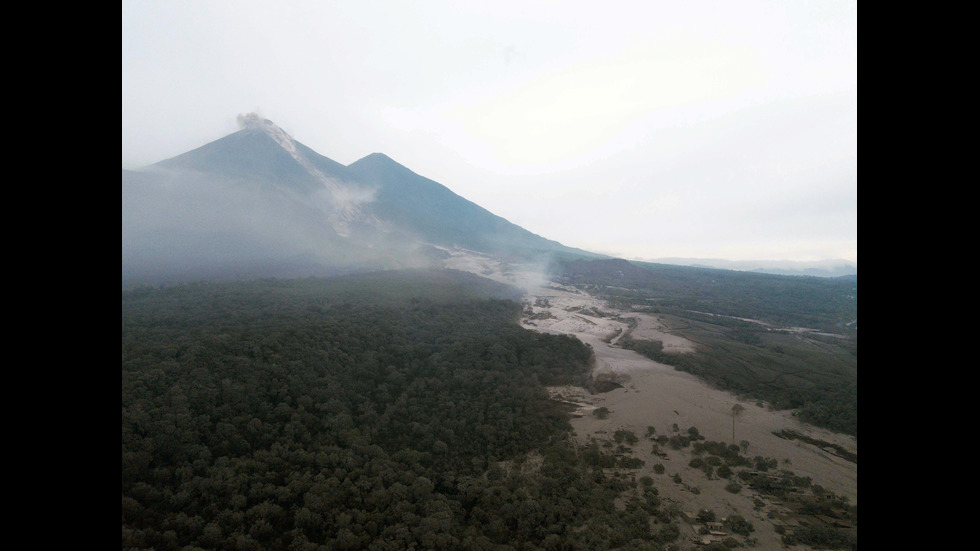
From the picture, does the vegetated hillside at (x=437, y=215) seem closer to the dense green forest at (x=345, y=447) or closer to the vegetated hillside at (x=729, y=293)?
the vegetated hillside at (x=729, y=293)

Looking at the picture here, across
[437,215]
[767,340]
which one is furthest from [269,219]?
[767,340]

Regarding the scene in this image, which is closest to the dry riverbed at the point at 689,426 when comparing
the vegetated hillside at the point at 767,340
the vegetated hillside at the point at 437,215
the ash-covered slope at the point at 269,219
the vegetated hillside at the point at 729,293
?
the vegetated hillside at the point at 767,340

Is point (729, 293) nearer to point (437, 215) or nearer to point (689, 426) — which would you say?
point (689, 426)

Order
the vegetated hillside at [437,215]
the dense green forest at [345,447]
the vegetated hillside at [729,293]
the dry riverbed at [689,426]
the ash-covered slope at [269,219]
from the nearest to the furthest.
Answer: the dense green forest at [345,447], the dry riverbed at [689,426], the vegetated hillside at [729,293], the ash-covered slope at [269,219], the vegetated hillside at [437,215]

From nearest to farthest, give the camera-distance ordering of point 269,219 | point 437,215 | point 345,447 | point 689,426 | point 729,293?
point 345,447 → point 689,426 → point 729,293 → point 269,219 → point 437,215

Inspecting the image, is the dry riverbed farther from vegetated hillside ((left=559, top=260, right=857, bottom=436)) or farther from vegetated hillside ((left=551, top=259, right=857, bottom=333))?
vegetated hillside ((left=551, top=259, right=857, bottom=333))
